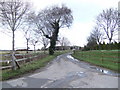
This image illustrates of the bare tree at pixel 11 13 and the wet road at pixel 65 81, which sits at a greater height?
the bare tree at pixel 11 13

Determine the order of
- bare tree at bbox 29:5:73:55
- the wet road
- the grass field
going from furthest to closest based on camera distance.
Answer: bare tree at bbox 29:5:73:55 < the grass field < the wet road

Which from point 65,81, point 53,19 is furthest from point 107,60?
point 53,19

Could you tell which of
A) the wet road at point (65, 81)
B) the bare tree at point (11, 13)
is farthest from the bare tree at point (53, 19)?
the wet road at point (65, 81)

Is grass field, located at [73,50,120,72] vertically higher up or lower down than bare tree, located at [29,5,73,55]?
lower down

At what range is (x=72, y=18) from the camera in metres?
43.1

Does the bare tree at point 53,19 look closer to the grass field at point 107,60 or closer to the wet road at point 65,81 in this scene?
the grass field at point 107,60

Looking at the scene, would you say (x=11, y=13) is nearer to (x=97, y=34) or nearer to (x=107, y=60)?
(x=107, y=60)

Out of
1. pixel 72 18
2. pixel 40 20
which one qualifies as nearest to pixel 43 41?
pixel 40 20

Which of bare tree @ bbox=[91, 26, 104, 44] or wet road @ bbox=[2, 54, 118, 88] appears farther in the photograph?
bare tree @ bbox=[91, 26, 104, 44]

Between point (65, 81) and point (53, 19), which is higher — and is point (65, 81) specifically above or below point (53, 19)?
below

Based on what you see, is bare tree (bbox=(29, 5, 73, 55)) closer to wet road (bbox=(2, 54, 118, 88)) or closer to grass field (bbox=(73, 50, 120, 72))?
grass field (bbox=(73, 50, 120, 72))

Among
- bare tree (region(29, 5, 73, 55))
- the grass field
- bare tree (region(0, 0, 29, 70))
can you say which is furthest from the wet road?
bare tree (region(29, 5, 73, 55))

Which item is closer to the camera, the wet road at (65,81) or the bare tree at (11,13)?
the wet road at (65,81)

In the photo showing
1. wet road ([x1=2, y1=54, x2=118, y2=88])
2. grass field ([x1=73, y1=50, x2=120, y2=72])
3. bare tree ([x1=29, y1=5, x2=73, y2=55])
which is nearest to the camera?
wet road ([x1=2, y1=54, x2=118, y2=88])
